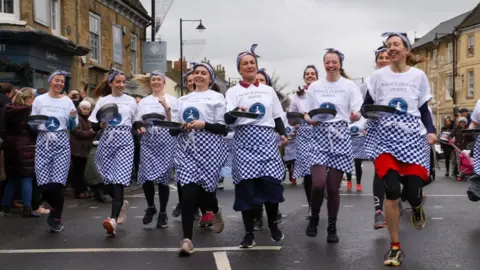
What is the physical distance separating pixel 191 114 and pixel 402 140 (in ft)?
6.85

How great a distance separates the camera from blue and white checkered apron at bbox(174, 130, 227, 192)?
6.50 metres

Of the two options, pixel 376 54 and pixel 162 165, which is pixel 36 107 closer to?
pixel 162 165

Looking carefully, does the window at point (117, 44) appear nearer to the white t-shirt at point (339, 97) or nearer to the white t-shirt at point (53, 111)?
the white t-shirt at point (53, 111)

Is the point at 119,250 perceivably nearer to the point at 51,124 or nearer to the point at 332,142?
the point at 51,124

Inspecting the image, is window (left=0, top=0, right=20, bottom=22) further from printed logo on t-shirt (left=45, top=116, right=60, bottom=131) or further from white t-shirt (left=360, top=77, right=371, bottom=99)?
white t-shirt (left=360, top=77, right=371, bottom=99)

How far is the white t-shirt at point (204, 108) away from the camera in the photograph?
660 centimetres

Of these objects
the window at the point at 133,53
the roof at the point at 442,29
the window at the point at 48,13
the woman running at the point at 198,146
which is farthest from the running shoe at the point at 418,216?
the roof at the point at 442,29

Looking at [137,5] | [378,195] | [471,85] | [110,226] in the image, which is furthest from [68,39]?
[471,85]

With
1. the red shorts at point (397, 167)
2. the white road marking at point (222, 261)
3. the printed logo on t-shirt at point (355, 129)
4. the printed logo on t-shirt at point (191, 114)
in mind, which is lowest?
the white road marking at point (222, 261)

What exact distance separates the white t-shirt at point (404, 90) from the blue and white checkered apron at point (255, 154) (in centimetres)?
115

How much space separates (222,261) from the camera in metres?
5.97

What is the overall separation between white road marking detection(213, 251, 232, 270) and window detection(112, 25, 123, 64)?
1914 cm

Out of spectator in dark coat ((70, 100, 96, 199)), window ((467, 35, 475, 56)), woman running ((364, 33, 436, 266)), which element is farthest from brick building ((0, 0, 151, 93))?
window ((467, 35, 475, 56))

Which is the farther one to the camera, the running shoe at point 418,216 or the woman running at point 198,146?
the woman running at point 198,146
